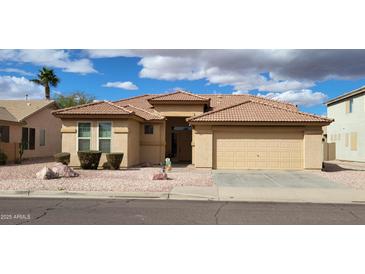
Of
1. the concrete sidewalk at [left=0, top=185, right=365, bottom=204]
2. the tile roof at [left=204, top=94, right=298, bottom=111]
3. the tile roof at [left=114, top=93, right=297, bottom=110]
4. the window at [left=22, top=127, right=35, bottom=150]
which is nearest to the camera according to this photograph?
the concrete sidewalk at [left=0, top=185, right=365, bottom=204]

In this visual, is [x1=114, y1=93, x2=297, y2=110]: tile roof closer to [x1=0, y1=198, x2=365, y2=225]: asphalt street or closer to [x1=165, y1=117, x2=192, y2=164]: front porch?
[x1=165, y1=117, x2=192, y2=164]: front porch

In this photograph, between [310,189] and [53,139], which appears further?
[53,139]

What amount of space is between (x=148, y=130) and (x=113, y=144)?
4048 mm

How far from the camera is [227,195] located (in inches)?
465

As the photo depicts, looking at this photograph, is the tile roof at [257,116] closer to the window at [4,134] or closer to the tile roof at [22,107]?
A: the window at [4,134]

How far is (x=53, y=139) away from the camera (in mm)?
31578

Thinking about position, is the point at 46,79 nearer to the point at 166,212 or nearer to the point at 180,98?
the point at 180,98

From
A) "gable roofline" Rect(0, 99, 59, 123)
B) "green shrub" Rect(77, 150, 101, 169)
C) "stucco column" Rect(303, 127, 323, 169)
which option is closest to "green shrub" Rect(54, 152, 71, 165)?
"green shrub" Rect(77, 150, 101, 169)

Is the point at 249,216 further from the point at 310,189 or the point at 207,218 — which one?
the point at 310,189

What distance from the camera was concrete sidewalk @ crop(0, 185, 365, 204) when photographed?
1133cm

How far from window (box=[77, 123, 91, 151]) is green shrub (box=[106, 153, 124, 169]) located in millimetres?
1848

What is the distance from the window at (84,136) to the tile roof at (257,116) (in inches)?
221

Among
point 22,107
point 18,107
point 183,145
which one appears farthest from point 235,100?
point 18,107

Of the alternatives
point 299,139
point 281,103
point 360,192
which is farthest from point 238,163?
point 281,103
